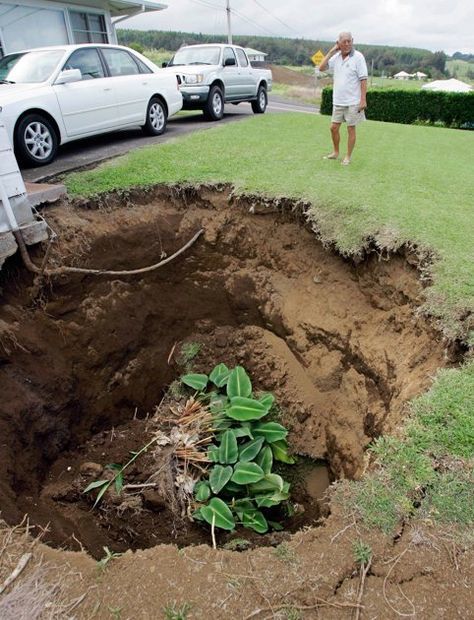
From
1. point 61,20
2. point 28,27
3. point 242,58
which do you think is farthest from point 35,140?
point 61,20

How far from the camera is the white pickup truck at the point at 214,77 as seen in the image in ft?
34.6

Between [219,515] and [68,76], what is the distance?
20.6 feet

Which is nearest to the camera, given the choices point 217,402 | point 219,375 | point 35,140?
point 217,402

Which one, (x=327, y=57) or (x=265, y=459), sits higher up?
(x=327, y=57)

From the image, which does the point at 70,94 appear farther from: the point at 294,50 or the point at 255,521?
the point at 294,50

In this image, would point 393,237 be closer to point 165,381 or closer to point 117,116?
point 165,381

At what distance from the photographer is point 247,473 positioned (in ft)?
13.8

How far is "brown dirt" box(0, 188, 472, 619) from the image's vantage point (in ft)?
7.95

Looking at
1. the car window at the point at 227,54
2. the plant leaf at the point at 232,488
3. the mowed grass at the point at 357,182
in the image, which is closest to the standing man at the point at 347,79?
the mowed grass at the point at 357,182

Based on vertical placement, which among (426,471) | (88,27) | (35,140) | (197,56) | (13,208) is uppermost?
(88,27)

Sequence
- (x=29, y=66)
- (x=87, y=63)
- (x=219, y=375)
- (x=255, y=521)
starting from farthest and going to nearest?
(x=87, y=63) → (x=29, y=66) → (x=219, y=375) → (x=255, y=521)

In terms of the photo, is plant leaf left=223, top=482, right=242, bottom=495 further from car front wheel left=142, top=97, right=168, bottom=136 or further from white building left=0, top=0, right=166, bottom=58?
white building left=0, top=0, right=166, bottom=58

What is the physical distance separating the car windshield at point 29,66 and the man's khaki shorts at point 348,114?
13.9 feet

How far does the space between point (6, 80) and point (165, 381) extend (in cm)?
499
